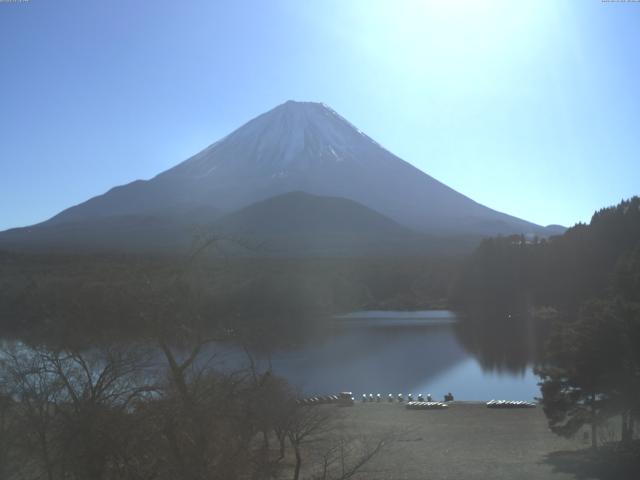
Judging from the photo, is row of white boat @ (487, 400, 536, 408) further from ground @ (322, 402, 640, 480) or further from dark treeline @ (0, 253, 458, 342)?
dark treeline @ (0, 253, 458, 342)

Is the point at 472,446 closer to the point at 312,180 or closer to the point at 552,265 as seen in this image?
the point at 552,265

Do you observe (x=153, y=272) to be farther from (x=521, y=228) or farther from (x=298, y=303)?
(x=521, y=228)

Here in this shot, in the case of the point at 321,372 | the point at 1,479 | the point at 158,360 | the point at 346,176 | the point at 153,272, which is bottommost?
the point at 321,372

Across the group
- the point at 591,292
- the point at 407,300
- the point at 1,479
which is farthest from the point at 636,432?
the point at 407,300

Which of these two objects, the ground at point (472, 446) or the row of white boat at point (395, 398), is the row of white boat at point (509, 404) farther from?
the row of white boat at point (395, 398)

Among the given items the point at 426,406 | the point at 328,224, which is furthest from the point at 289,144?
the point at 426,406

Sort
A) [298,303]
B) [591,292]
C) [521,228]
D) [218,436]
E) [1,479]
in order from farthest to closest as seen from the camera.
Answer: [521,228], [591,292], [298,303], [1,479], [218,436]

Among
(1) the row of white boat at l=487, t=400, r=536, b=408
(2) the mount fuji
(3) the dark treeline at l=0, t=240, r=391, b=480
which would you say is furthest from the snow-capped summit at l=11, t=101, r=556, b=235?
(3) the dark treeline at l=0, t=240, r=391, b=480

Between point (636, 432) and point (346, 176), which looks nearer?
point (636, 432)
